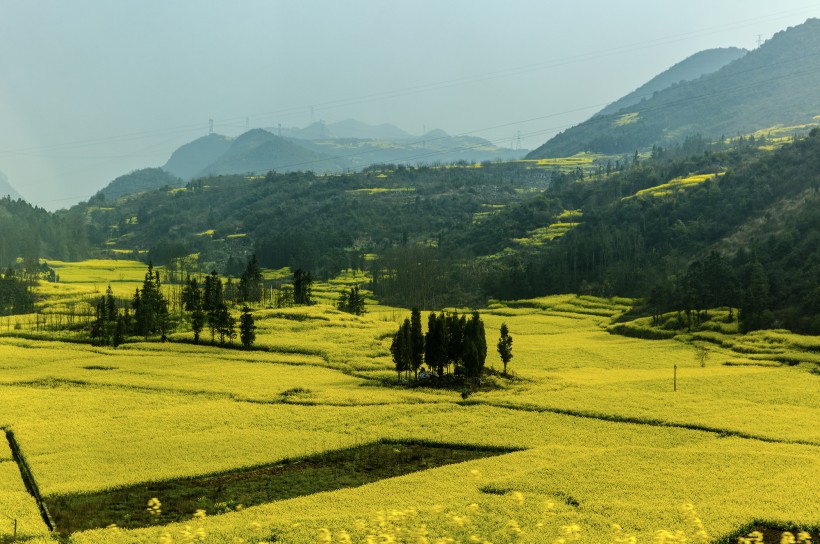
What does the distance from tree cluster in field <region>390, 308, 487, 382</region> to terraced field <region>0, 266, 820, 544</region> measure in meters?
3.60

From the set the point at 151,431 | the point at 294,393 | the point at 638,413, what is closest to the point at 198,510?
the point at 151,431

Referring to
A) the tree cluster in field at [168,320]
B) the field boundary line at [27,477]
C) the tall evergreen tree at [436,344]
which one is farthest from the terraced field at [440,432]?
the tree cluster in field at [168,320]

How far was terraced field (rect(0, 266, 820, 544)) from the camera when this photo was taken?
40.5 meters

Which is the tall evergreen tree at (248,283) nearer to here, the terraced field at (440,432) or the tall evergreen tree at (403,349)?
the terraced field at (440,432)

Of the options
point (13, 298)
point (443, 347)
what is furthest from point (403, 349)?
point (13, 298)

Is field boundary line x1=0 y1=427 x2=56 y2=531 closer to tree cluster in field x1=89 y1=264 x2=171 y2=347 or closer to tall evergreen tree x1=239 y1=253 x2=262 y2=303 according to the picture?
tree cluster in field x1=89 y1=264 x2=171 y2=347

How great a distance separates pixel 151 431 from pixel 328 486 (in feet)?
71.0

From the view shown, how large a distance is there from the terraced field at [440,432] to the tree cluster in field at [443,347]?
360cm

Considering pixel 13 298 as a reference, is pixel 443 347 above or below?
below

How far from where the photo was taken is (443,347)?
85062 mm

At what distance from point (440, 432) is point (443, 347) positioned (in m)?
22.6

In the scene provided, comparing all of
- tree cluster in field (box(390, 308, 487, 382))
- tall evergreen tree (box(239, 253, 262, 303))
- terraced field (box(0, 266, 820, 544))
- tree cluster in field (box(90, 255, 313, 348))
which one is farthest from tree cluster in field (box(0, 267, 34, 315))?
tree cluster in field (box(390, 308, 487, 382))

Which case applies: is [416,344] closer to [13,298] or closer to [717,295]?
[717,295]

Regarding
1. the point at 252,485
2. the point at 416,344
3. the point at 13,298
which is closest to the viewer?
the point at 252,485
